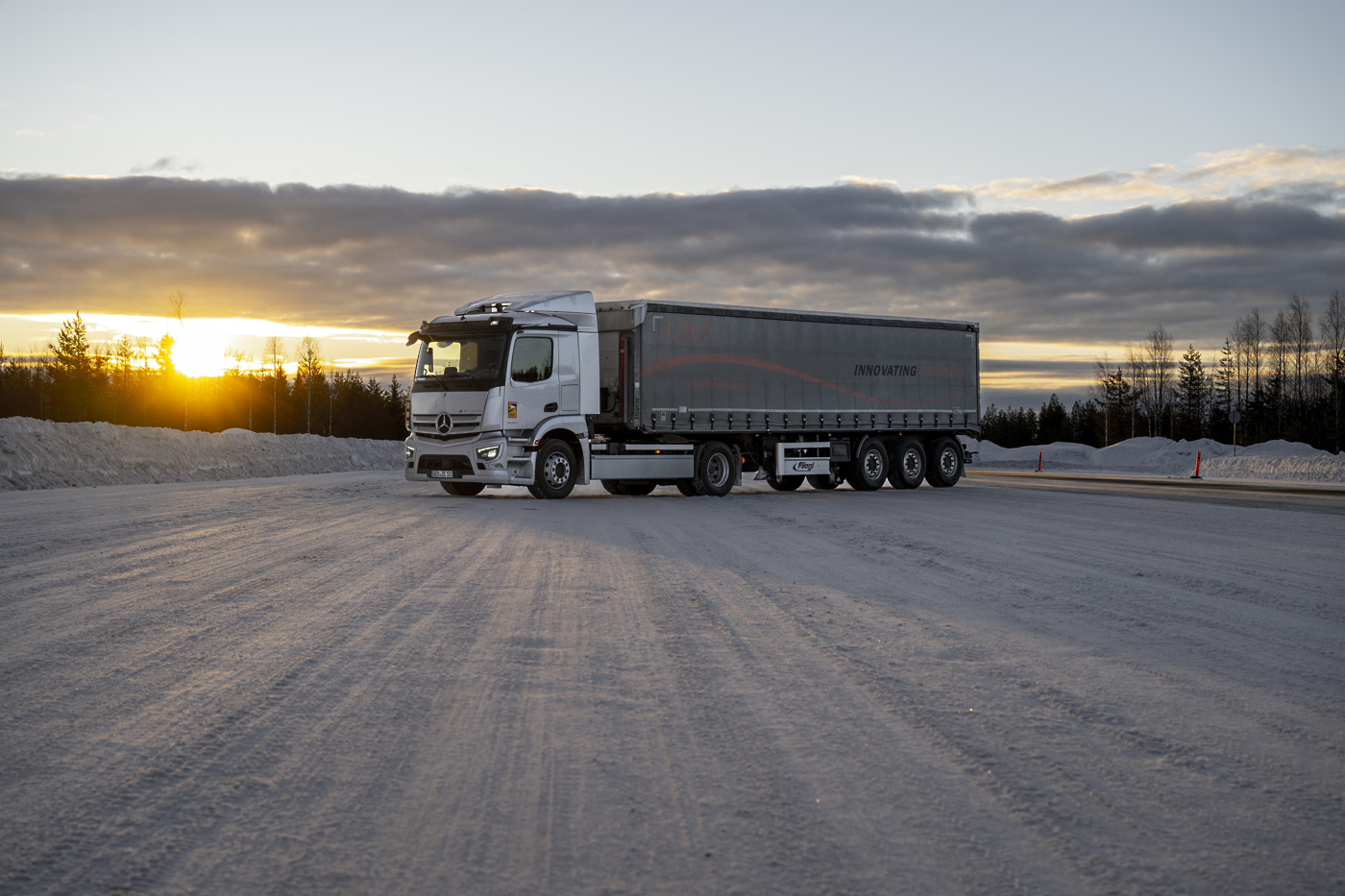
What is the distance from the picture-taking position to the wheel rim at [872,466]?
87.7 ft

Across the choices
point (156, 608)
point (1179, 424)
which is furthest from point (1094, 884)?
point (1179, 424)

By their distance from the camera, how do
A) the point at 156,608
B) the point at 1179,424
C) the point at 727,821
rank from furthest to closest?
1. the point at 1179,424
2. the point at 156,608
3. the point at 727,821

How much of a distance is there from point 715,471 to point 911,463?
658 cm

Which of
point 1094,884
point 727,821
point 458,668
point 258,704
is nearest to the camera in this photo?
point 1094,884

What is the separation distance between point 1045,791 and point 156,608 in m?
7.15

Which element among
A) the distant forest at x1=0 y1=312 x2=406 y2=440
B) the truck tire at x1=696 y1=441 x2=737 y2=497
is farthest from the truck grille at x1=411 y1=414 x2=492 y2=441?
the distant forest at x1=0 y1=312 x2=406 y2=440

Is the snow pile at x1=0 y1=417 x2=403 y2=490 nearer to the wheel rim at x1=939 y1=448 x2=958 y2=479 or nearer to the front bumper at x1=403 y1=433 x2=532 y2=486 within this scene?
the front bumper at x1=403 y1=433 x2=532 y2=486

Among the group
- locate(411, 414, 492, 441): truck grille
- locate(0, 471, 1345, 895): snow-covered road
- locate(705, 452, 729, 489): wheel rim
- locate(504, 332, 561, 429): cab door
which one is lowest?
locate(0, 471, 1345, 895): snow-covered road

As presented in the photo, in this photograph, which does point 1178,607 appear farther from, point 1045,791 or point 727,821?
point 727,821

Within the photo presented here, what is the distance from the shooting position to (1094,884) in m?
3.34

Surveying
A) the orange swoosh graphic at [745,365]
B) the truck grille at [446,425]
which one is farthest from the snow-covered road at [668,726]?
the orange swoosh graphic at [745,365]

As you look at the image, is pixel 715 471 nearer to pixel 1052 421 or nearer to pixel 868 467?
pixel 868 467

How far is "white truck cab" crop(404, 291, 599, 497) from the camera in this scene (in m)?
20.7

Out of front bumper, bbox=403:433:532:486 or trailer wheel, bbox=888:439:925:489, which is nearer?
front bumper, bbox=403:433:532:486
